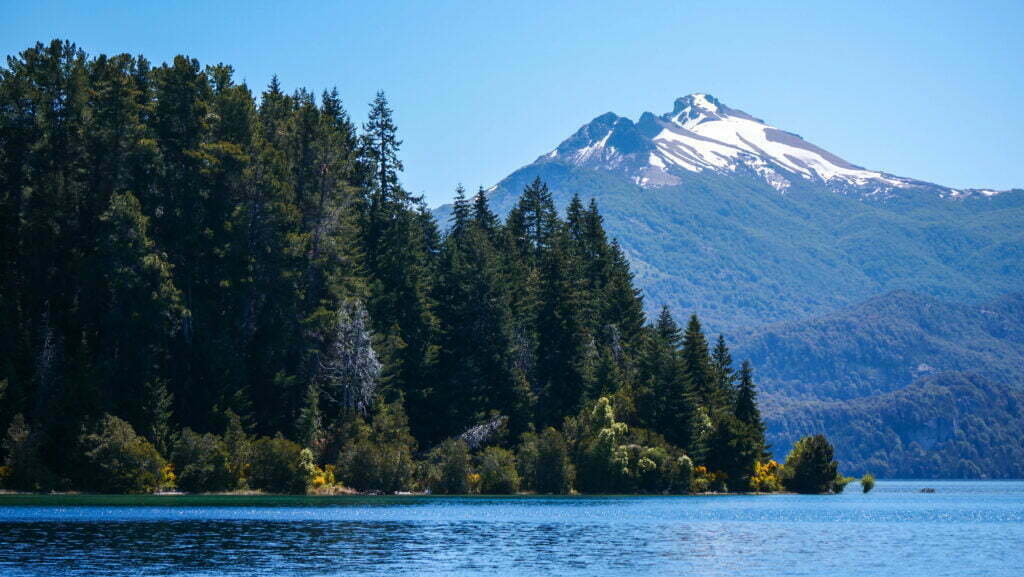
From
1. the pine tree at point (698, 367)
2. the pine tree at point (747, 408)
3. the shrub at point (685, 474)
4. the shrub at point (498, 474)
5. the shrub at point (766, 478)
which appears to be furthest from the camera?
the pine tree at point (747, 408)

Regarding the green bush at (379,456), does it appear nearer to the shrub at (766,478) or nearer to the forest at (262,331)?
the forest at (262,331)

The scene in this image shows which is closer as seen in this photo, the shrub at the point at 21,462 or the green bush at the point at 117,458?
Answer: the shrub at the point at 21,462

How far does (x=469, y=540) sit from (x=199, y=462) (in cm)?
3736

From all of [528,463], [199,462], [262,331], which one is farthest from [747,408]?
[199,462]

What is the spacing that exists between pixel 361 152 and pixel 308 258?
24.8 meters

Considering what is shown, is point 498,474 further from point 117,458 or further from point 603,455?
point 117,458

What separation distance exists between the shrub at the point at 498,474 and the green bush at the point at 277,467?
17.1m

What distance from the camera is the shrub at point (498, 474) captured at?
97.3 meters

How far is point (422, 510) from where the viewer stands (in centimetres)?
7200

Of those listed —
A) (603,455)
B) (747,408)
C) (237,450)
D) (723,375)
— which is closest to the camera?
(237,450)

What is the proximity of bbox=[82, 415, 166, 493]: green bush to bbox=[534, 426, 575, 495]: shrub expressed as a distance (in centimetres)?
3375

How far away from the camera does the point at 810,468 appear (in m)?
125

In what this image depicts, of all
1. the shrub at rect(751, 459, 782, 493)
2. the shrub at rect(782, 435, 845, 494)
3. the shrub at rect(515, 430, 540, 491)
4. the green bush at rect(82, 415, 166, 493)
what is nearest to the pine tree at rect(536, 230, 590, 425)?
the shrub at rect(515, 430, 540, 491)

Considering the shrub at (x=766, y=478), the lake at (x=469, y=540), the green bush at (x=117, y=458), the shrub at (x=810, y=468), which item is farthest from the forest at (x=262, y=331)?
the shrub at (x=810, y=468)
